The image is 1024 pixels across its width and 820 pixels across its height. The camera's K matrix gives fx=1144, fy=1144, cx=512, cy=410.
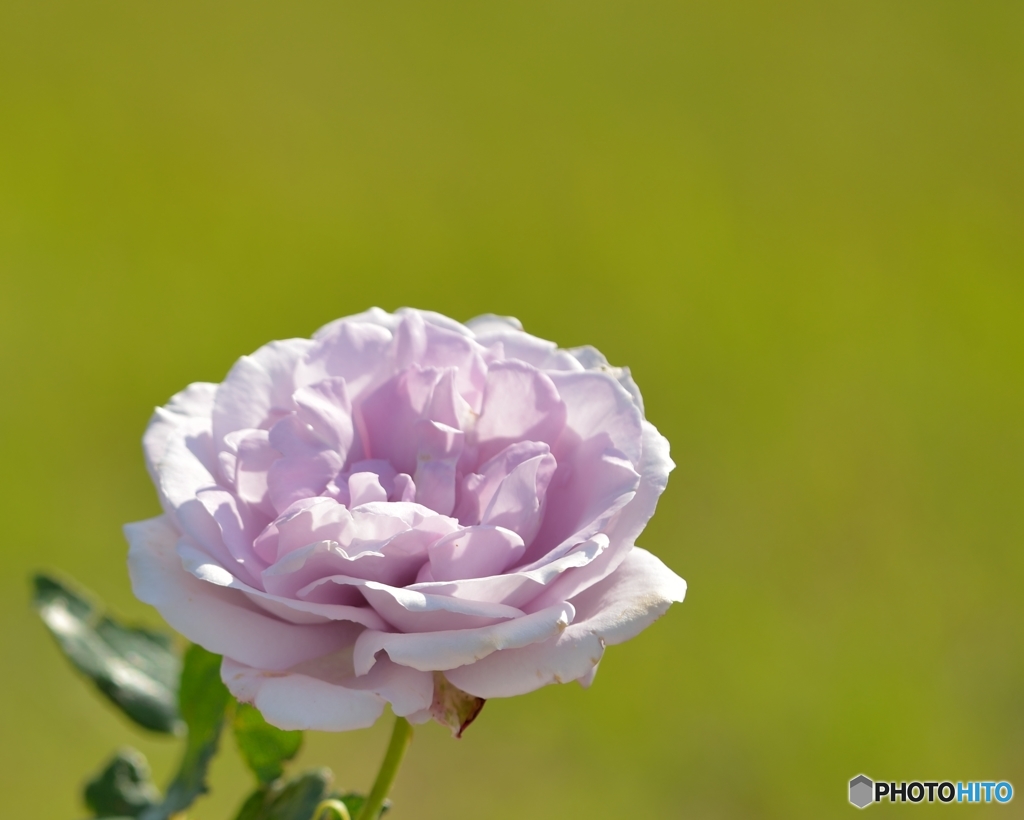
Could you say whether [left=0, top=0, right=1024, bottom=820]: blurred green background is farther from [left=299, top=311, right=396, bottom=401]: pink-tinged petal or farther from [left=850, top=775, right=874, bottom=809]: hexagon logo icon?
[left=299, top=311, right=396, bottom=401]: pink-tinged petal

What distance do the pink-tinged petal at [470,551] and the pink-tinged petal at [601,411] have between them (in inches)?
2.9

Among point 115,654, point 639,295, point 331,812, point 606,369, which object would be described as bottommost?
point 331,812

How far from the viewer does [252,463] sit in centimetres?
53

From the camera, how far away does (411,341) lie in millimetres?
574

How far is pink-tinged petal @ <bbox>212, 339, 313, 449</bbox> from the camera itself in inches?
21.8

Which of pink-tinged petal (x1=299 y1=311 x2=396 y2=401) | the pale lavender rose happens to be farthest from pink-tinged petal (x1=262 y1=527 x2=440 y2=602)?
pink-tinged petal (x1=299 y1=311 x2=396 y2=401)

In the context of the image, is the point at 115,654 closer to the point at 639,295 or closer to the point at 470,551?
the point at 470,551

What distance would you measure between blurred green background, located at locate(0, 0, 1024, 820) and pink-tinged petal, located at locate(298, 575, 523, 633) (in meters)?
1.29

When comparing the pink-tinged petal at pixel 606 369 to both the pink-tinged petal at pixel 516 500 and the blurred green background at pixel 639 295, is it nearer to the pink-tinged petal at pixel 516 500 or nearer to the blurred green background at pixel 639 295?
the pink-tinged petal at pixel 516 500

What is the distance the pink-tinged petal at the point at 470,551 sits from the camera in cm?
49

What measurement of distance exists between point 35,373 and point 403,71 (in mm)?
1432

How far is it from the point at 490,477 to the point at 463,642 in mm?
92

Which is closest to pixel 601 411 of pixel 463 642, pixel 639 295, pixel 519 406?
pixel 519 406

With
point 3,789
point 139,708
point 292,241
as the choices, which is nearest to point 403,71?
point 292,241
